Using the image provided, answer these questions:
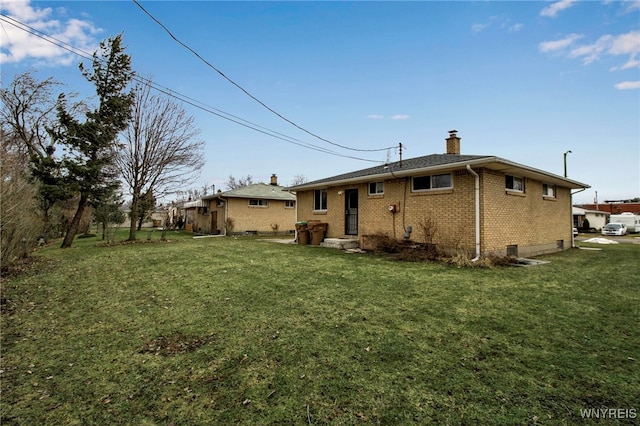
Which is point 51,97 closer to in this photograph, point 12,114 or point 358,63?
point 12,114

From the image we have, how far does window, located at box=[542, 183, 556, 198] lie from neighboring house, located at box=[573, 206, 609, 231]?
28.7m

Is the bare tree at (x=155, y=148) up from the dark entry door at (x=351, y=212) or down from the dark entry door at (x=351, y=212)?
up

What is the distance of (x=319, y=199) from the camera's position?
1557cm

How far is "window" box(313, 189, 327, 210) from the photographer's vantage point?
601 inches

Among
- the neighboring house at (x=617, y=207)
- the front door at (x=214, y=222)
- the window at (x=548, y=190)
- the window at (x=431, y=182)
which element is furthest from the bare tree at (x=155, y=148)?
the neighboring house at (x=617, y=207)

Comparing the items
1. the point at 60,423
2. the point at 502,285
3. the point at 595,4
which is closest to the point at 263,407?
the point at 60,423

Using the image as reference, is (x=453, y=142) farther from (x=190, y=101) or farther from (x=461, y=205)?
(x=190, y=101)

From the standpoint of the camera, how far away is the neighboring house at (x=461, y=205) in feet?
29.3

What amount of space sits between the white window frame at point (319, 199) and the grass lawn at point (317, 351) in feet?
29.7

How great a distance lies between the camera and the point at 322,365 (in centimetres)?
296

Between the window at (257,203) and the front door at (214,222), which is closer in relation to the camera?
the window at (257,203)

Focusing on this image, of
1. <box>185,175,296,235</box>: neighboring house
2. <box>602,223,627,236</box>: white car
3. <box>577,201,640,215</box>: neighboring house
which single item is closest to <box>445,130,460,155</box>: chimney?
<box>185,175,296,235</box>: neighboring house

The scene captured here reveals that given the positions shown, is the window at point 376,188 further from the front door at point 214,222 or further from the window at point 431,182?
the front door at point 214,222

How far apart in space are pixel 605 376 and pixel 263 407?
308 centimetres
